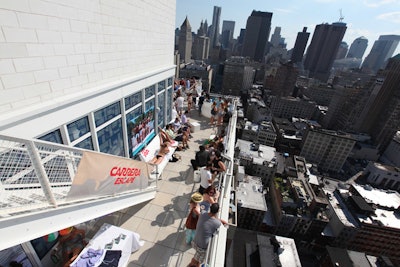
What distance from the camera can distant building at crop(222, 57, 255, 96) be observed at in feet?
310

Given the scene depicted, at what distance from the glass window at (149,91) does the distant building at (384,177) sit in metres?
65.7

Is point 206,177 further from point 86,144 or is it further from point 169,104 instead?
point 169,104

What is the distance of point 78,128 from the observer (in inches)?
203

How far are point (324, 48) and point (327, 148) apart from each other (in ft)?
459

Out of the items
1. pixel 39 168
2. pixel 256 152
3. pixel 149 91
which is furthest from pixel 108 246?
pixel 256 152

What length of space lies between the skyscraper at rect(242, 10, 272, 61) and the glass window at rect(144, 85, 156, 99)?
605 ft

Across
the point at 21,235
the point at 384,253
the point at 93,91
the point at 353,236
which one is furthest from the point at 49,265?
the point at 384,253

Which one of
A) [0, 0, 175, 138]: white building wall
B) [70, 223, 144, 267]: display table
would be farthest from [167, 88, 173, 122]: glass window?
[70, 223, 144, 267]: display table

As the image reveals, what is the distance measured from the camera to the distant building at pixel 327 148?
54.0 m

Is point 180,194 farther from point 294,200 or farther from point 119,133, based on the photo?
point 294,200

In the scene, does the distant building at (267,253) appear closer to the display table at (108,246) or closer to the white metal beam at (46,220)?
the display table at (108,246)

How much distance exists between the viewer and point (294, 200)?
3312cm

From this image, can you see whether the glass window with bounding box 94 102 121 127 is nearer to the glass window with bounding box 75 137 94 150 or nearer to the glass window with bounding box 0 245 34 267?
the glass window with bounding box 75 137 94 150

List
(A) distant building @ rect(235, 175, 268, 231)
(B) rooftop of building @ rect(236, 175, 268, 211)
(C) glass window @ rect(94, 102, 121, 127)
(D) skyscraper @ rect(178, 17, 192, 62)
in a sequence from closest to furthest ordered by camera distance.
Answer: (C) glass window @ rect(94, 102, 121, 127) < (A) distant building @ rect(235, 175, 268, 231) < (B) rooftop of building @ rect(236, 175, 268, 211) < (D) skyscraper @ rect(178, 17, 192, 62)
